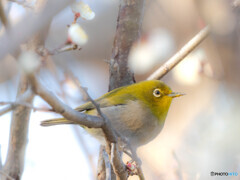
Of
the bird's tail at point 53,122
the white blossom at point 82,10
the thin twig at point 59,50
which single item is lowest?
the bird's tail at point 53,122

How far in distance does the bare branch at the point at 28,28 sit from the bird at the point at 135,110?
6.60ft

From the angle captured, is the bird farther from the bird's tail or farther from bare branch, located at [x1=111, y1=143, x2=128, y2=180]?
bare branch, located at [x1=111, y1=143, x2=128, y2=180]

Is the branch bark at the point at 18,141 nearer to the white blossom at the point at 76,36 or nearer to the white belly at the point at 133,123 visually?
the white blossom at the point at 76,36

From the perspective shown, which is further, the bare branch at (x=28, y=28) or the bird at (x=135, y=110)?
the bird at (x=135, y=110)

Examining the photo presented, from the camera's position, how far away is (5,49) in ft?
4.86

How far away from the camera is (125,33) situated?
4.15 metres

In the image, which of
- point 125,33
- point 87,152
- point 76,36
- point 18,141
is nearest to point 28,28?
point 76,36

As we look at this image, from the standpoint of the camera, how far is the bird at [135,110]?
3.71m

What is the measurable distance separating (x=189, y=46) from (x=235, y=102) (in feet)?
2.74

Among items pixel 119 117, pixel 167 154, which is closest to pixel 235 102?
pixel 119 117

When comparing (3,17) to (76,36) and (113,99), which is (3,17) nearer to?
(76,36)

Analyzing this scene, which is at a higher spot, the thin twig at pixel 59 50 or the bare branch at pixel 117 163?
the thin twig at pixel 59 50

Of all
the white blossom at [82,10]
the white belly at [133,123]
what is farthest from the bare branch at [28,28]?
the white belly at [133,123]

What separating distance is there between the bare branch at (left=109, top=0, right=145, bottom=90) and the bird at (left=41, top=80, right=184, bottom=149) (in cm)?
26
